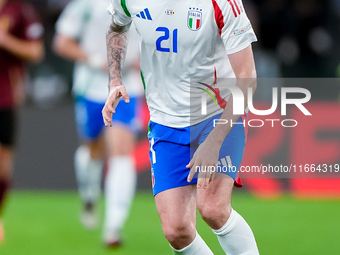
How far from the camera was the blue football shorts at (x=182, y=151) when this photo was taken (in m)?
3.11

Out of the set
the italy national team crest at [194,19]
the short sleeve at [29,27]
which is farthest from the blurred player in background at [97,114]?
the italy national team crest at [194,19]

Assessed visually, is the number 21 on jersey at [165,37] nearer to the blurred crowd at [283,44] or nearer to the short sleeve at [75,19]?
the short sleeve at [75,19]

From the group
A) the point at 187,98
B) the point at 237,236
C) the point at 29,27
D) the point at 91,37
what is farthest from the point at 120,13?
the point at 91,37

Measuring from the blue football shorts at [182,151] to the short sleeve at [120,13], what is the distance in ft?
2.01

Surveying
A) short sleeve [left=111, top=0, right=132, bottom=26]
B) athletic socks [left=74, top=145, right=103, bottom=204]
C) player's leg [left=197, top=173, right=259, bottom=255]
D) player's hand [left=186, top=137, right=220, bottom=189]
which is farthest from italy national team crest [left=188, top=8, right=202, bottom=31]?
athletic socks [left=74, top=145, right=103, bottom=204]

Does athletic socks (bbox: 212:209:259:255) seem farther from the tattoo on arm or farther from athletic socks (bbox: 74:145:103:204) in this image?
athletic socks (bbox: 74:145:103:204)

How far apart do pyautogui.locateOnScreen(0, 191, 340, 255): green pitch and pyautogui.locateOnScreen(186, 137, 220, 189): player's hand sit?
201cm

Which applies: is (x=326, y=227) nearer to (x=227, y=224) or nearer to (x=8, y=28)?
(x=227, y=224)

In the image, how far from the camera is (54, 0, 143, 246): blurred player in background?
5066 millimetres

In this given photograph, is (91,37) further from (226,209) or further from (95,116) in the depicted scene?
(226,209)

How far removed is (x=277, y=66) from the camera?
10.2m

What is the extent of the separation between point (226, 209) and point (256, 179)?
4535mm

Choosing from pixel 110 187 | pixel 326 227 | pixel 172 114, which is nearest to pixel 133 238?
pixel 110 187

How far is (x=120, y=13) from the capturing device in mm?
3256
